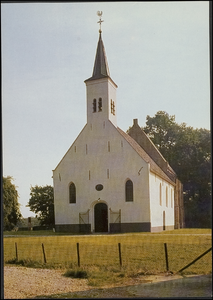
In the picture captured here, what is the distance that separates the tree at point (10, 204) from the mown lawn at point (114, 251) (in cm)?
69

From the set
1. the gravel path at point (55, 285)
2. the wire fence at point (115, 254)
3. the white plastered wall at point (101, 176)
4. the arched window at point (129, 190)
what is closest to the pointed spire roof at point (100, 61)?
the white plastered wall at point (101, 176)

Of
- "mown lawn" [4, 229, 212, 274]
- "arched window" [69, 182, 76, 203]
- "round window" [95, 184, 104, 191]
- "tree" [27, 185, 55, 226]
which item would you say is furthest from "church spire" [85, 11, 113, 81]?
"mown lawn" [4, 229, 212, 274]

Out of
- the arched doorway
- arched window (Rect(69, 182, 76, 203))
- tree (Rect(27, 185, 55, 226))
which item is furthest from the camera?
the arched doorway

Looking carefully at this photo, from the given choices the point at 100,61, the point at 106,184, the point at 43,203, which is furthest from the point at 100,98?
the point at 43,203

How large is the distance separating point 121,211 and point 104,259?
23.2ft

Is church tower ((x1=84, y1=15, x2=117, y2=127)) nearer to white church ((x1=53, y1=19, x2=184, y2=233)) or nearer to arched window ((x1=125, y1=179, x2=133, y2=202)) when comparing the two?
white church ((x1=53, y1=19, x2=184, y2=233))

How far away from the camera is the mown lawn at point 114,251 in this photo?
11688 mm

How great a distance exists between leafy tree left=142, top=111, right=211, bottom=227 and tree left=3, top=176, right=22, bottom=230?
20.2ft

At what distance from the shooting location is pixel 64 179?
50.1 feet

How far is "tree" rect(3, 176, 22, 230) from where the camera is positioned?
1212cm

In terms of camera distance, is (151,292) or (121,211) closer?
(151,292)

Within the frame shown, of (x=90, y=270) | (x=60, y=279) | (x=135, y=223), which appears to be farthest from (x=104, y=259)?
(x=135, y=223)

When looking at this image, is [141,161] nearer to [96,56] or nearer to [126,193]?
[126,193]

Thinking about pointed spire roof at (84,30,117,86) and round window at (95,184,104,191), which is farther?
round window at (95,184,104,191)
